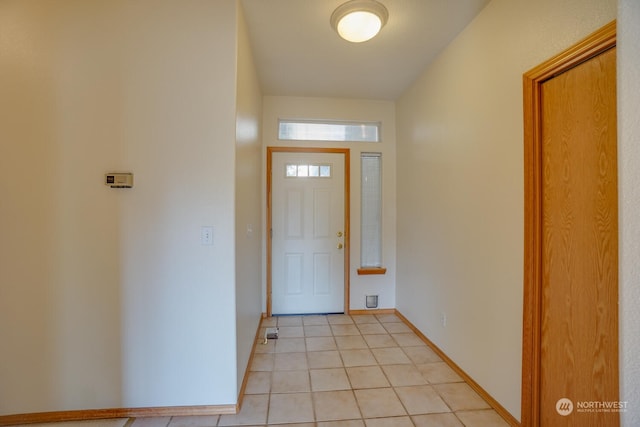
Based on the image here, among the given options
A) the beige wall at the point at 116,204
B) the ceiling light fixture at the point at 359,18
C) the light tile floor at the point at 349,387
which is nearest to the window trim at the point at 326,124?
the ceiling light fixture at the point at 359,18

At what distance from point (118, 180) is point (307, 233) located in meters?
2.06

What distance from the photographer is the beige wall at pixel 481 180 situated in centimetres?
153

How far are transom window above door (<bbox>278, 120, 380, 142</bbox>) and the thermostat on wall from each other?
1.94 m

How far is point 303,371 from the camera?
86.6 inches

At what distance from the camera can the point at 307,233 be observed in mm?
3367

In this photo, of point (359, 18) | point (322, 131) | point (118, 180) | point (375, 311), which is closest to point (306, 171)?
point (322, 131)

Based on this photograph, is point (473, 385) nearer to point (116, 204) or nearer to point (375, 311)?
point (375, 311)

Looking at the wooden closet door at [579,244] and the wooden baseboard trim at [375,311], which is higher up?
the wooden closet door at [579,244]

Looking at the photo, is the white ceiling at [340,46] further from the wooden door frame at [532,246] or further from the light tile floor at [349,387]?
the light tile floor at [349,387]

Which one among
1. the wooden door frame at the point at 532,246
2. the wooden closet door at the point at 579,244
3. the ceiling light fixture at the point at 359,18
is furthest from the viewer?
the ceiling light fixture at the point at 359,18

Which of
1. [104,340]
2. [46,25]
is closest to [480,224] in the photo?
[104,340]

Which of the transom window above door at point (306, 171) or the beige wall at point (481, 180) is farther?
the transom window above door at point (306, 171)

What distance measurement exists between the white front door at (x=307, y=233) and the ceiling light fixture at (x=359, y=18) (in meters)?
1.56

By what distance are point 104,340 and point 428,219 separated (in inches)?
102
